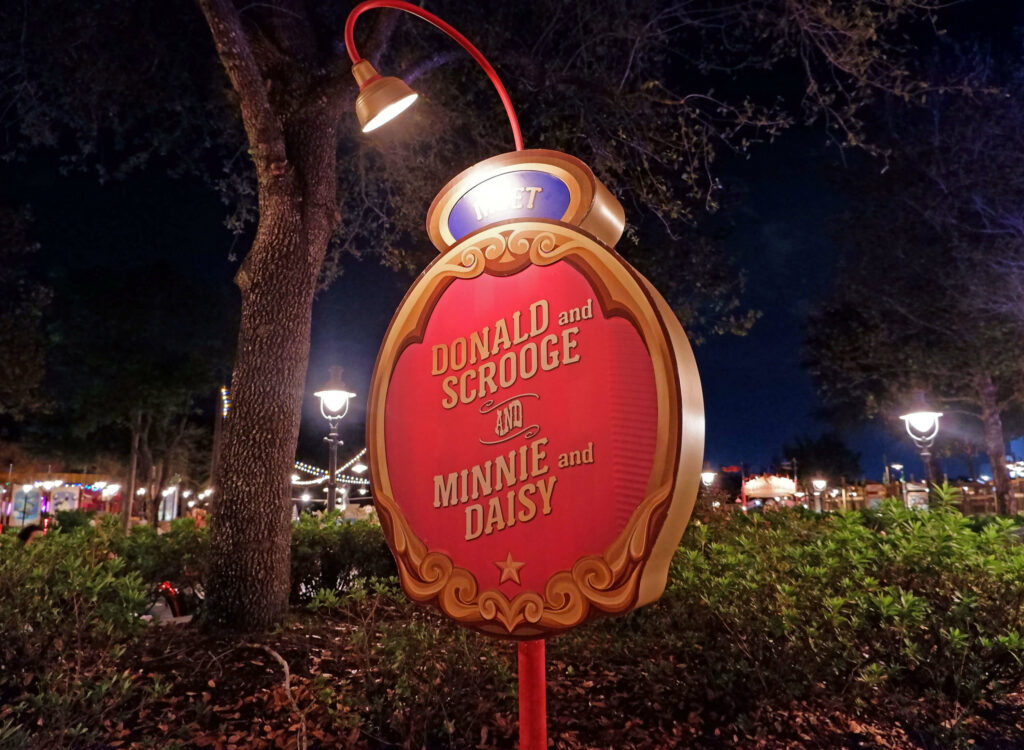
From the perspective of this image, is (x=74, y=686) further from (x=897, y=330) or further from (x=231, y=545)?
(x=897, y=330)

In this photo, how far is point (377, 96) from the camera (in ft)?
11.6

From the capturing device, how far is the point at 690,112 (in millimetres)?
7523

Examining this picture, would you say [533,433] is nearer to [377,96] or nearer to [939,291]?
[377,96]

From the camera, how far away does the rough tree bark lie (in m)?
5.32

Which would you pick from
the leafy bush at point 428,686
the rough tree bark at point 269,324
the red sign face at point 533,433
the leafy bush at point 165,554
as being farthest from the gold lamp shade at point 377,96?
the leafy bush at point 165,554

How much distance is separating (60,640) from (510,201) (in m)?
3.64

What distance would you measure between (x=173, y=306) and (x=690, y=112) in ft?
68.3

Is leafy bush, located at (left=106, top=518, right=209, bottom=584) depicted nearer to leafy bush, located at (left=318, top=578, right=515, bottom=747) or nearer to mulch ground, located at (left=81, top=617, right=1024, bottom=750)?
mulch ground, located at (left=81, top=617, right=1024, bottom=750)

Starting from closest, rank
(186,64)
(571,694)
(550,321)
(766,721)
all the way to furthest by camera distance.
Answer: (550,321) < (766,721) < (571,694) < (186,64)

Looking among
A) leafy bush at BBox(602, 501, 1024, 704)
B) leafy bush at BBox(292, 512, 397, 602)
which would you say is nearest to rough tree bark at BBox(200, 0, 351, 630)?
leafy bush at BBox(292, 512, 397, 602)

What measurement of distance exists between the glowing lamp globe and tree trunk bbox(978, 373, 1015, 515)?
21152 millimetres

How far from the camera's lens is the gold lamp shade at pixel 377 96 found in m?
3.52

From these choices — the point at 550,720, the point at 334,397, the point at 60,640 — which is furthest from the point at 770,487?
the point at 60,640

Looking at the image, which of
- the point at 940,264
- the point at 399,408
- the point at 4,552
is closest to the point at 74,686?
the point at 4,552
